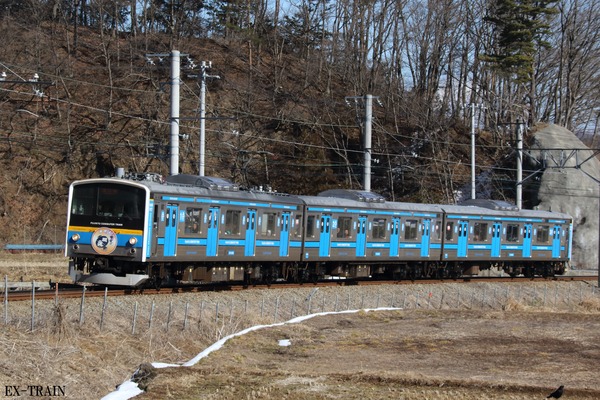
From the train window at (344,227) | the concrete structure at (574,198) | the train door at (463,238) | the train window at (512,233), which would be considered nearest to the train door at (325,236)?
the train window at (344,227)

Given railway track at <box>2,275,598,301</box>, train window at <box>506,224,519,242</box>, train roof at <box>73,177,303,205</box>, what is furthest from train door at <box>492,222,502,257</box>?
train roof at <box>73,177,303,205</box>

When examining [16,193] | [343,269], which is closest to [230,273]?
[343,269]

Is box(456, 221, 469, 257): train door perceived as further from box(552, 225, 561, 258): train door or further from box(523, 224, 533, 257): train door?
box(552, 225, 561, 258): train door

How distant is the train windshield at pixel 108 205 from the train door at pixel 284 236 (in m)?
6.53

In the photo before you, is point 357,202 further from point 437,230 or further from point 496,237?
point 496,237

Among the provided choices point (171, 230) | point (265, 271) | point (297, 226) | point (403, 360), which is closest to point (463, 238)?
point (297, 226)

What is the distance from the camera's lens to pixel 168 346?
17.2 metres

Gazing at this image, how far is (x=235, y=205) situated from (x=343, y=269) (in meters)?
6.67

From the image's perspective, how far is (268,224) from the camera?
27.8m

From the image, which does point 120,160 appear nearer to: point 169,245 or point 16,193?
point 16,193

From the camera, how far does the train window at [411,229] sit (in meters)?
33.4

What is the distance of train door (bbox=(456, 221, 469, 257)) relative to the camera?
1398 inches

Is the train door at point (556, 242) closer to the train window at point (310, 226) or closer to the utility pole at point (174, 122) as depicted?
the train window at point (310, 226)

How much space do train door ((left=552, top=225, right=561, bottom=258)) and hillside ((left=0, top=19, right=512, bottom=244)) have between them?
1357cm
